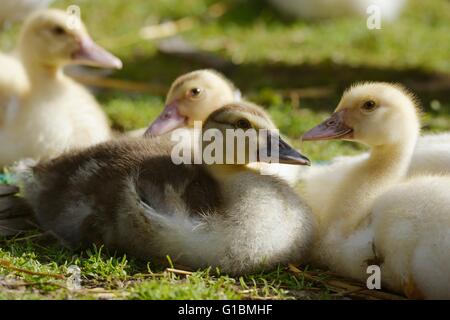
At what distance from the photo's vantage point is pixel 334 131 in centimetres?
442

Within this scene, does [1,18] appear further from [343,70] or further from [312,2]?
[312,2]

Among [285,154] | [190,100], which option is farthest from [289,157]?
[190,100]

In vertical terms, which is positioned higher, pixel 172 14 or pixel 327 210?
pixel 172 14

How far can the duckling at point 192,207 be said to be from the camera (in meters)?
3.94

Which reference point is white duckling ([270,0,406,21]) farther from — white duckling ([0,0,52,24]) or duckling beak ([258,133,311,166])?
duckling beak ([258,133,311,166])

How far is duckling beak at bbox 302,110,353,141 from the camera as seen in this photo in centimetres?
441

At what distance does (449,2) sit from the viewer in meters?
11.5

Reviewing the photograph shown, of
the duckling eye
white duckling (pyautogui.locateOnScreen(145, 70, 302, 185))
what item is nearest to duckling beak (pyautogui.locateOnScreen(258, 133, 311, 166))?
white duckling (pyautogui.locateOnScreen(145, 70, 302, 185))

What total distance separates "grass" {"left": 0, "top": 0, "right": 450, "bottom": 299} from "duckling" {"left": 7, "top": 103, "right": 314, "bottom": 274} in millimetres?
94

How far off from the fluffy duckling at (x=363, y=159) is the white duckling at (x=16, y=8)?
399 cm

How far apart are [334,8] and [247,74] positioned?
2641 mm

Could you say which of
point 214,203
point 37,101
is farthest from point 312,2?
point 214,203
